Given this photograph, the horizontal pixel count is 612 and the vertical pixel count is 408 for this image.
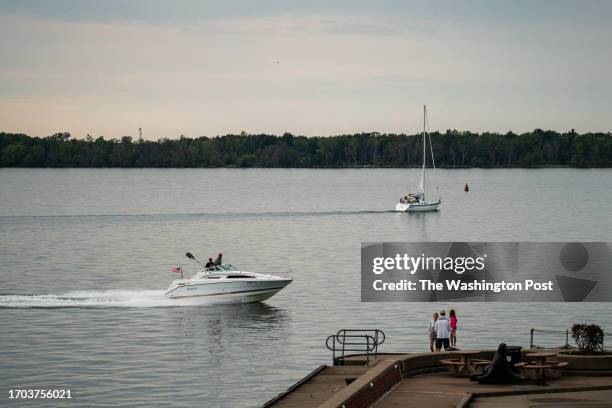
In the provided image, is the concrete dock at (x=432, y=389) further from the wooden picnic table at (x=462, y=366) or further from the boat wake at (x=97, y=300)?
the boat wake at (x=97, y=300)

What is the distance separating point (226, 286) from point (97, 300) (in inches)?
334

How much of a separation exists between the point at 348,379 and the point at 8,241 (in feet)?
285

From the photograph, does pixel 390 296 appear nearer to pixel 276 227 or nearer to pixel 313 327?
pixel 313 327

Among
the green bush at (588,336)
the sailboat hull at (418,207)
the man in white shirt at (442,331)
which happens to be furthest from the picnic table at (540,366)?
the sailboat hull at (418,207)

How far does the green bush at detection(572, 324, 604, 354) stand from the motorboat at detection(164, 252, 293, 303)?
30.9m

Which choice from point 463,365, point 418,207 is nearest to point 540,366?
point 463,365

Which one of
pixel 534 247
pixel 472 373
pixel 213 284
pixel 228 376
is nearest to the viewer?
pixel 472 373

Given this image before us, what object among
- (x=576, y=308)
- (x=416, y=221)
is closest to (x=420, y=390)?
(x=576, y=308)

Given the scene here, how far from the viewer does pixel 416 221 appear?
15138cm

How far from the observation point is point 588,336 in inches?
1276

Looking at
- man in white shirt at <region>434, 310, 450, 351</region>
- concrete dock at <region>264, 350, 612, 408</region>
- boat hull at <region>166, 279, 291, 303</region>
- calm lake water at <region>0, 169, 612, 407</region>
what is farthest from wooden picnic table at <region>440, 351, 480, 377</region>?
boat hull at <region>166, 279, 291, 303</region>

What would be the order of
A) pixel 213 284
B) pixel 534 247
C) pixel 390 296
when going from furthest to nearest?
pixel 534 247, pixel 390 296, pixel 213 284

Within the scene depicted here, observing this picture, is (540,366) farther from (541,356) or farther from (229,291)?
(229,291)

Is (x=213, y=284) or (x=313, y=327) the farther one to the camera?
(x=213, y=284)
